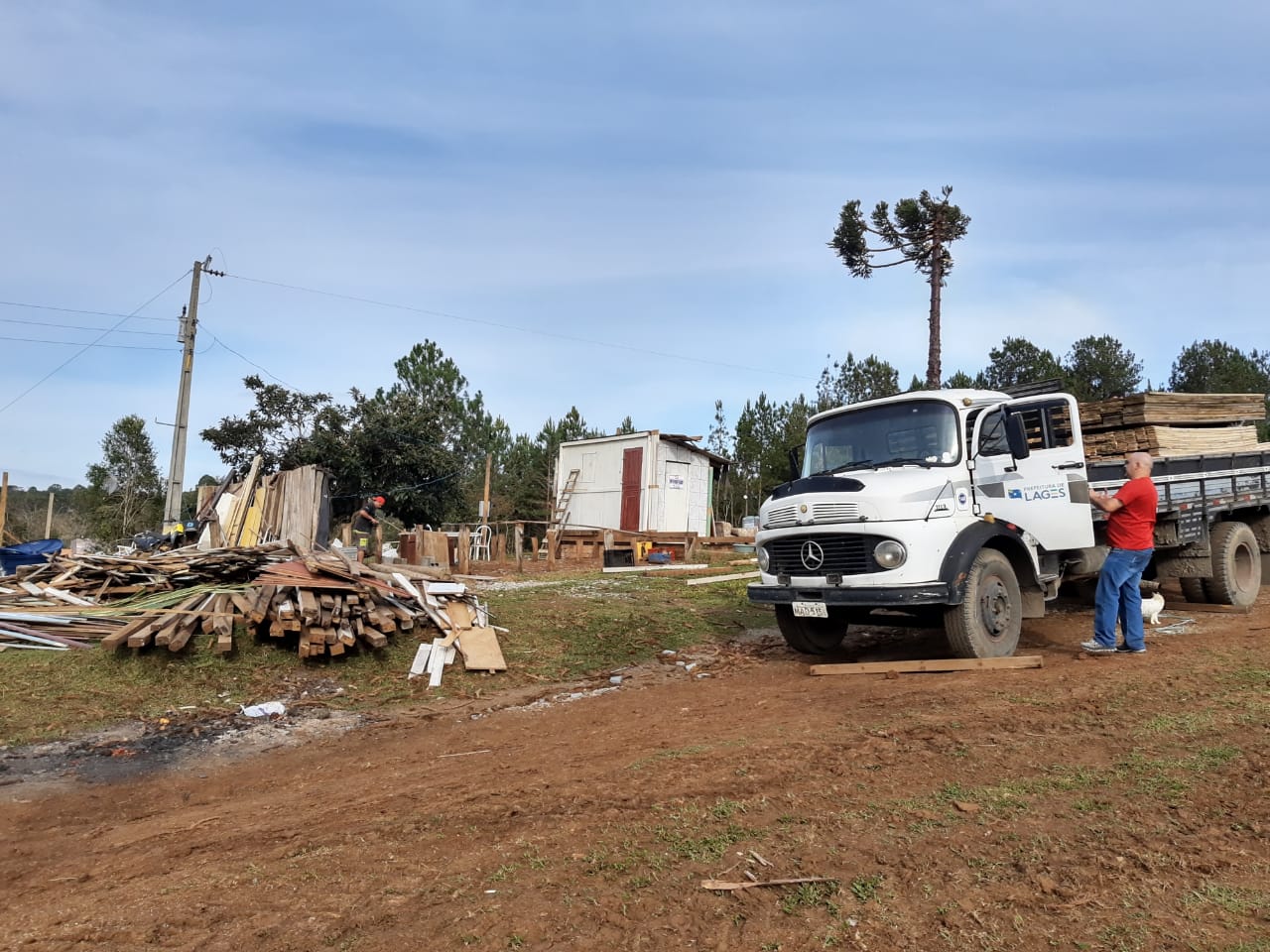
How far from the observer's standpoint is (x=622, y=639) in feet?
31.2

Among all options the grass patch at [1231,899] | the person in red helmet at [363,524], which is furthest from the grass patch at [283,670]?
the person in red helmet at [363,524]

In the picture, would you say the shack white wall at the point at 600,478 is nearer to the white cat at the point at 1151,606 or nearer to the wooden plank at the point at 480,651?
the wooden plank at the point at 480,651

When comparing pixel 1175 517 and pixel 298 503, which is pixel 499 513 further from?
pixel 1175 517

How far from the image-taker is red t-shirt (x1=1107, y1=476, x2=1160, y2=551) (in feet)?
23.5

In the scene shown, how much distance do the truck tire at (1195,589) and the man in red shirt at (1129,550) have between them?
3.43 m

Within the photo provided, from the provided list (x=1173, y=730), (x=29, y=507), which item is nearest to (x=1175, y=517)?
(x=1173, y=730)

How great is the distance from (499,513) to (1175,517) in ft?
116

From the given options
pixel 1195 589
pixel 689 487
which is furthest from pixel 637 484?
pixel 1195 589

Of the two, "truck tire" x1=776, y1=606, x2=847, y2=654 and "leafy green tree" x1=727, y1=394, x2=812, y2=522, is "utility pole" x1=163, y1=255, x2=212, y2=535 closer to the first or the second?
"truck tire" x1=776, y1=606, x2=847, y2=654

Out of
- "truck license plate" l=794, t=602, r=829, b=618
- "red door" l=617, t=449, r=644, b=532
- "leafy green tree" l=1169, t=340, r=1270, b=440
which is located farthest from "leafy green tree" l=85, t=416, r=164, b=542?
"leafy green tree" l=1169, t=340, r=1270, b=440

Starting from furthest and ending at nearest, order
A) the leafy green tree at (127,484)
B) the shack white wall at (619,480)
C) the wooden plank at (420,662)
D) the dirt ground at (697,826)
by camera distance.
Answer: the leafy green tree at (127,484) < the shack white wall at (619,480) < the wooden plank at (420,662) < the dirt ground at (697,826)

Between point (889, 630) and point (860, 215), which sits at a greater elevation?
point (860, 215)

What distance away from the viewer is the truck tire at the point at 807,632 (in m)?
8.29

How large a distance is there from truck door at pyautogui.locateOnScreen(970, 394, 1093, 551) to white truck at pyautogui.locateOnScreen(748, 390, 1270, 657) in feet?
0.04
